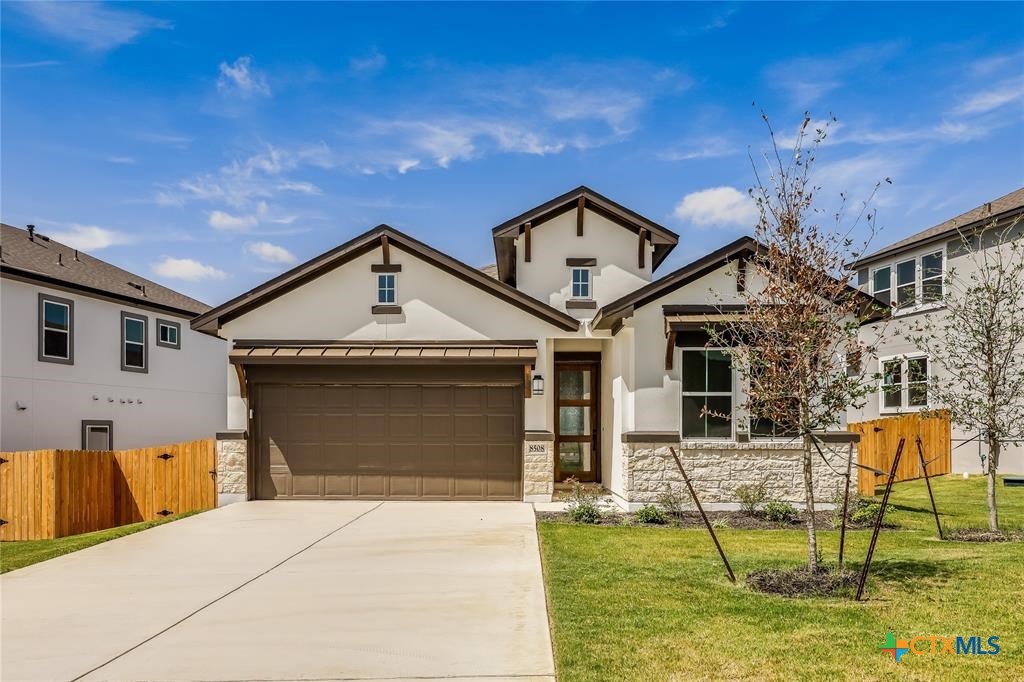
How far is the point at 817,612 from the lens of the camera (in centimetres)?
695

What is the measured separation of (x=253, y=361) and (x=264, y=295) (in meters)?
1.41

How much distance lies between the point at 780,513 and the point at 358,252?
9.47 metres

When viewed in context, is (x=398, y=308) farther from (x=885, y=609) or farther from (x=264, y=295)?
(x=885, y=609)

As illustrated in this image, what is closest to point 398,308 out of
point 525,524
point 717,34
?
point 525,524

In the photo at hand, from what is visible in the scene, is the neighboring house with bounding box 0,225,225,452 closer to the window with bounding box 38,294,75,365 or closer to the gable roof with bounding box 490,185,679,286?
the window with bounding box 38,294,75,365

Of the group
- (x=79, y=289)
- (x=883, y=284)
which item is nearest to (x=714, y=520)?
(x=883, y=284)

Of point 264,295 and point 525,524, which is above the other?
point 264,295

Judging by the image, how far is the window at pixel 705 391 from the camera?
14078mm

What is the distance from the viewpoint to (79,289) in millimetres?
19422

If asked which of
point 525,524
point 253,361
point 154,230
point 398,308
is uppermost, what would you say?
point 154,230

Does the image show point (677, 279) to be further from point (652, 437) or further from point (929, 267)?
point (929, 267)

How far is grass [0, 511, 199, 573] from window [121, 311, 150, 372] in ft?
28.0

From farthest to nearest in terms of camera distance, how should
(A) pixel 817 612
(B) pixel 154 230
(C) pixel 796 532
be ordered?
1. (B) pixel 154 230
2. (C) pixel 796 532
3. (A) pixel 817 612

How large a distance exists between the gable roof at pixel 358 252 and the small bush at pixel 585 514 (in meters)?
3.96
